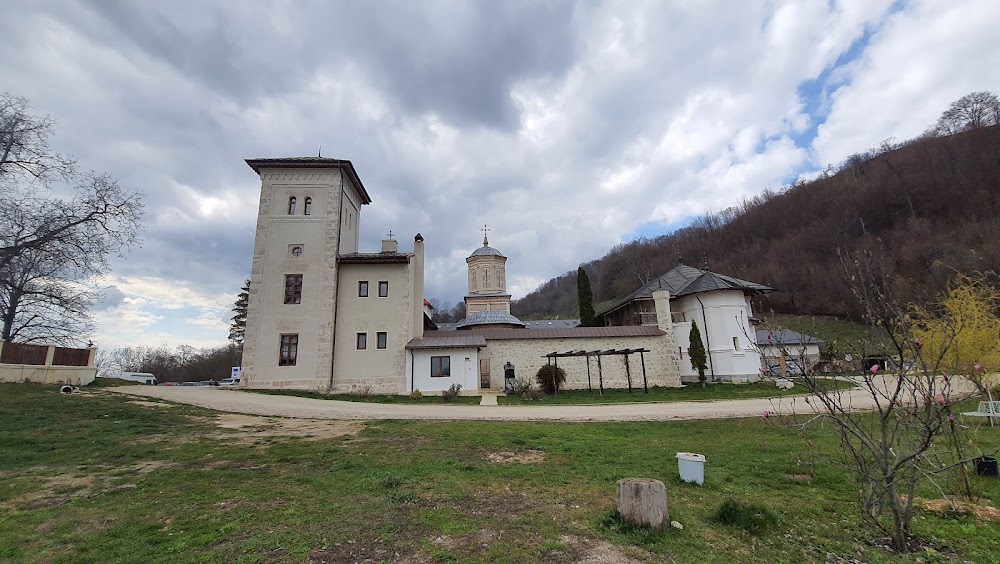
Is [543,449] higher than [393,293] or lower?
lower

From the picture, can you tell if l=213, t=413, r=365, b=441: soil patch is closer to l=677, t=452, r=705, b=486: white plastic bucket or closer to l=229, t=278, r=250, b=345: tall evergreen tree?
l=677, t=452, r=705, b=486: white plastic bucket

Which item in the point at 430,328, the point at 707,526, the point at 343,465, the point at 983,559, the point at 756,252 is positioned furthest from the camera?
the point at 756,252

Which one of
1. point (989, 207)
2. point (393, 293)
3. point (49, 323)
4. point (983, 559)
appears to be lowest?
point (983, 559)

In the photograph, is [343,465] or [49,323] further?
[49,323]

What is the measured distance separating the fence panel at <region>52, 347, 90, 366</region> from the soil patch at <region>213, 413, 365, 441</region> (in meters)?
10.2

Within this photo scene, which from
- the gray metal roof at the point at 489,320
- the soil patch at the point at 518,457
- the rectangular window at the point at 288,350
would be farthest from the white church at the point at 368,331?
the soil patch at the point at 518,457

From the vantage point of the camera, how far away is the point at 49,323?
1556 centimetres

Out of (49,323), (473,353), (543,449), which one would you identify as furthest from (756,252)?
(49,323)

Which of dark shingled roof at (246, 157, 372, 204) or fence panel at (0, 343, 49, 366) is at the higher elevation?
dark shingled roof at (246, 157, 372, 204)

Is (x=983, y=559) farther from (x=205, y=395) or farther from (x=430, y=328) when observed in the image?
(x=430, y=328)

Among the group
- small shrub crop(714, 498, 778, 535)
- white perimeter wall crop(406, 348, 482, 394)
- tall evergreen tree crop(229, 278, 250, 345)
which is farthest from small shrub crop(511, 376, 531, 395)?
tall evergreen tree crop(229, 278, 250, 345)

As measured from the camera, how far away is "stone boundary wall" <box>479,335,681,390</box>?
22.6m

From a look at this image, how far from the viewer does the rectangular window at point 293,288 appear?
20.9 meters

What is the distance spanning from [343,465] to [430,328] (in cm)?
2250
